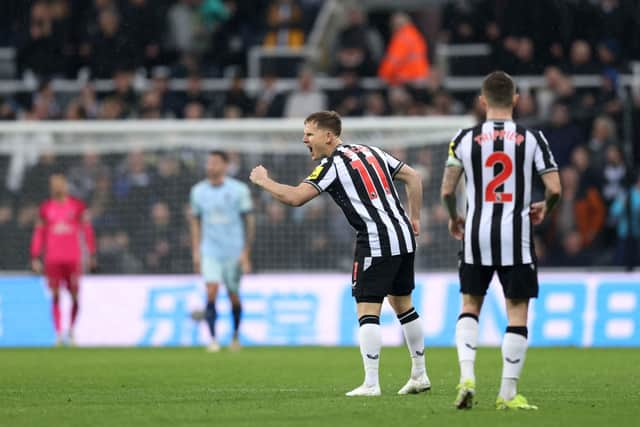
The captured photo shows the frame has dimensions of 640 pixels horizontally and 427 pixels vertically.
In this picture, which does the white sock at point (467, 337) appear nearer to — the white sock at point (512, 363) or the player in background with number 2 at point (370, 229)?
the white sock at point (512, 363)

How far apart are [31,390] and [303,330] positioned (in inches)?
323

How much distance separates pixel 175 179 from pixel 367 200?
33.2 ft

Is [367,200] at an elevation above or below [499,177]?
below

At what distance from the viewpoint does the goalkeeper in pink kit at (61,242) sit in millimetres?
18781

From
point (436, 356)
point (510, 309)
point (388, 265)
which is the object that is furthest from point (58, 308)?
point (510, 309)

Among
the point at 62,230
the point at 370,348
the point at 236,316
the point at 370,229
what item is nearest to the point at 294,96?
the point at 62,230

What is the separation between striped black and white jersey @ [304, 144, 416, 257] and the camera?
9.78 meters

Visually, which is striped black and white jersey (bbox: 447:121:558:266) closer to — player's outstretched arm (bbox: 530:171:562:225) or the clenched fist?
player's outstretched arm (bbox: 530:171:562:225)

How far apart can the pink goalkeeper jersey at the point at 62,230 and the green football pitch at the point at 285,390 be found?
2.87 meters

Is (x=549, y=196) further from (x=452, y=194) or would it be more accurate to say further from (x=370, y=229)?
(x=370, y=229)

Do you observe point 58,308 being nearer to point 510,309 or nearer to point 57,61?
point 57,61

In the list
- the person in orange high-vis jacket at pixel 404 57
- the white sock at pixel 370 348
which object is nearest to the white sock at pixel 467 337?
the white sock at pixel 370 348

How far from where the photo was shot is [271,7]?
24.9 meters

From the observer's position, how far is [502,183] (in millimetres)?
8688
